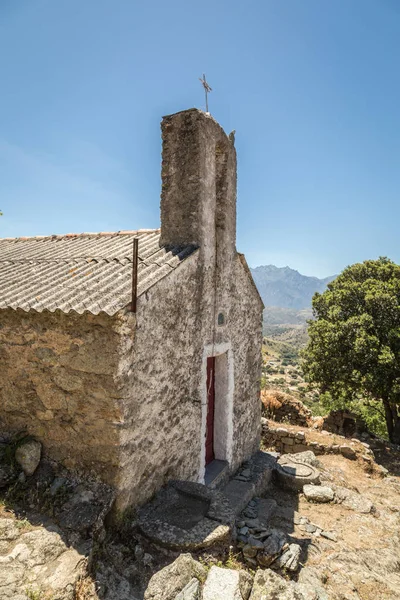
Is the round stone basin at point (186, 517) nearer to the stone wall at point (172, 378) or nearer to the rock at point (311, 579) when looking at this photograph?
the stone wall at point (172, 378)

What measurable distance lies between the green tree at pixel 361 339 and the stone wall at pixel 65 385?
10156mm

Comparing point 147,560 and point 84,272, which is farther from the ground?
point 84,272

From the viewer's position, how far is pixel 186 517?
512 cm

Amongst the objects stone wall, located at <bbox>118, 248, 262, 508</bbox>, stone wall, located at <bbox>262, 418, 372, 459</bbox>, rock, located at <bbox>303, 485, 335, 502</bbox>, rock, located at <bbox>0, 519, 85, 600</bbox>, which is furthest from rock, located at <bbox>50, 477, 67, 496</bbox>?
stone wall, located at <bbox>262, 418, 372, 459</bbox>

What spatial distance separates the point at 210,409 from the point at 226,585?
403 cm

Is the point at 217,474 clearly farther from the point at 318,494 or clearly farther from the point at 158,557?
the point at 158,557

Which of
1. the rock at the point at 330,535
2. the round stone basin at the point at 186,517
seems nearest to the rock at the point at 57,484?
the round stone basin at the point at 186,517

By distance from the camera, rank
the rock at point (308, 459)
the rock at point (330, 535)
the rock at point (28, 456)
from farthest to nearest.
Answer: the rock at point (308, 459) → the rock at point (330, 535) → the rock at point (28, 456)

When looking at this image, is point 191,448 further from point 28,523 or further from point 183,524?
point 28,523

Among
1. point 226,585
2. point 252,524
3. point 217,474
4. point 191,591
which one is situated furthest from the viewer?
point 217,474

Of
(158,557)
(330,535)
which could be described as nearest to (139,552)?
(158,557)

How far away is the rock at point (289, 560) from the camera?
5031 mm

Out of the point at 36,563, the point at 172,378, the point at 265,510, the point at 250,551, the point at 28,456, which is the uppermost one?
the point at 172,378

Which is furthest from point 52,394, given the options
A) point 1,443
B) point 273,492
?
point 273,492
